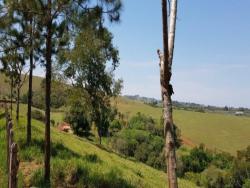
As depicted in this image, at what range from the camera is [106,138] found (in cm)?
8819

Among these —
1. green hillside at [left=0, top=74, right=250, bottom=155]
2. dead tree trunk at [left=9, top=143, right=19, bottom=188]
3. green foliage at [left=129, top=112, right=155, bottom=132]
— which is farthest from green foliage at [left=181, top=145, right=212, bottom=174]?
dead tree trunk at [left=9, top=143, right=19, bottom=188]

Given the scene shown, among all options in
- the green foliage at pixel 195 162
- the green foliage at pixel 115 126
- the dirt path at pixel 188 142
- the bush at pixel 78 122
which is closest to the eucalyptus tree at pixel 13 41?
the bush at pixel 78 122

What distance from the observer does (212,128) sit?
451 ft

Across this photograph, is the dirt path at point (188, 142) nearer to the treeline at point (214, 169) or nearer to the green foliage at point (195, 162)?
the treeline at point (214, 169)

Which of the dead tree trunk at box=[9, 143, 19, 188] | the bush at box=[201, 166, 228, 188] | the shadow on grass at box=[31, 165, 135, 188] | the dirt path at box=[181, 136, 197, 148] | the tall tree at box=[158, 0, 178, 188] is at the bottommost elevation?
the bush at box=[201, 166, 228, 188]

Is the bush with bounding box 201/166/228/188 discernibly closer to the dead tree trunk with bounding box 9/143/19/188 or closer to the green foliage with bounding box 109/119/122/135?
the green foliage with bounding box 109/119/122/135

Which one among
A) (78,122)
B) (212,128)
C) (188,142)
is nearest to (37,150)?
(78,122)

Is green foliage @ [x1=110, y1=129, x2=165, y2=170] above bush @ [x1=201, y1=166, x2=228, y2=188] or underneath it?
above

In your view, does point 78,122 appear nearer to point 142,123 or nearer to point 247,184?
point 247,184

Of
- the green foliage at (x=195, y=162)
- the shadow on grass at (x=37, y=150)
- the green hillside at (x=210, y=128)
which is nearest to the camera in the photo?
the shadow on grass at (x=37, y=150)

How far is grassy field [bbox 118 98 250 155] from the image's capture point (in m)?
120

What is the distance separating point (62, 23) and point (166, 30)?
8446 millimetres

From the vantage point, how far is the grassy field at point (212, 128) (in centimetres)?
12044

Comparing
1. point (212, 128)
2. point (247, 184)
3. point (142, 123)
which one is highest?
point (142, 123)
